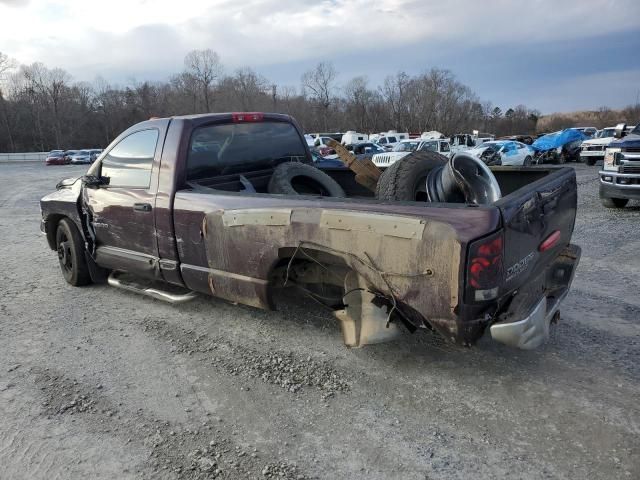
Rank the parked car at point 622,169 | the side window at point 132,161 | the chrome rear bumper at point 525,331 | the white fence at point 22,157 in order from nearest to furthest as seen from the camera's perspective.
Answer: the chrome rear bumper at point 525,331 → the side window at point 132,161 → the parked car at point 622,169 → the white fence at point 22,157

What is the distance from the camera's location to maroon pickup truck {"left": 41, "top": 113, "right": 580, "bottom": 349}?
2.88 metres

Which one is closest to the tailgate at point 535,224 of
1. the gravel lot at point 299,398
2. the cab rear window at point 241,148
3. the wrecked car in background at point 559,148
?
the gravel lot at point 299,398

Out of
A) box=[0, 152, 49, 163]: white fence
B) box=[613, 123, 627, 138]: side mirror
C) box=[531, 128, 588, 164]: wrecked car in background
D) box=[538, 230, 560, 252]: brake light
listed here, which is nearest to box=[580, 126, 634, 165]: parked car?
box=[531, 128, 588, 164]: wrecked car in background

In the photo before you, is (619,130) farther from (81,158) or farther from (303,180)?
(81,158)

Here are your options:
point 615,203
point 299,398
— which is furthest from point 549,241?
point 615,203

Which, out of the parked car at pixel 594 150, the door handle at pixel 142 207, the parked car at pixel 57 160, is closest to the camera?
the door handle at pixel 142 207

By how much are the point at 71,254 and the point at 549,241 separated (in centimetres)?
484

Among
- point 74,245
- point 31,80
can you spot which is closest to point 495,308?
point 74,245

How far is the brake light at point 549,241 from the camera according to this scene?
3436mm

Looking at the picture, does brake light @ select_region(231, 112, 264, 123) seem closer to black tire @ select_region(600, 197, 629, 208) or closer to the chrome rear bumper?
the chrome rear bumper

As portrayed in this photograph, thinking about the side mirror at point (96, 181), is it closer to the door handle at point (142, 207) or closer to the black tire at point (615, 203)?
the door handle at point (142, 207)

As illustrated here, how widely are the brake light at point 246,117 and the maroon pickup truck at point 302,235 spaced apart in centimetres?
2

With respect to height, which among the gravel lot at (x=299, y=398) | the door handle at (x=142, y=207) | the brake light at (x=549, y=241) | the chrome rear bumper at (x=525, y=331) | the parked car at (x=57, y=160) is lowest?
the parked car at (x=57, y=160)

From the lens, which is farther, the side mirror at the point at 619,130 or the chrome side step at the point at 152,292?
the side mirror at the point at 619,130
